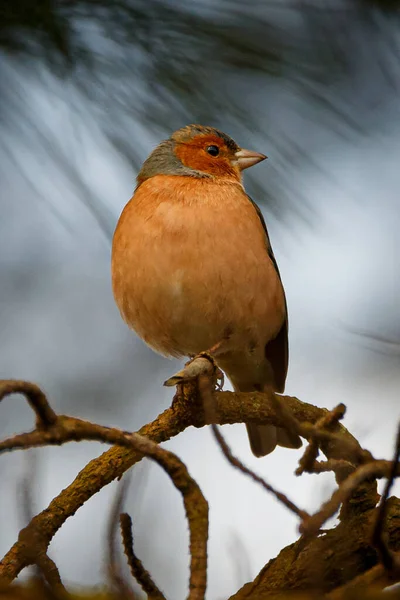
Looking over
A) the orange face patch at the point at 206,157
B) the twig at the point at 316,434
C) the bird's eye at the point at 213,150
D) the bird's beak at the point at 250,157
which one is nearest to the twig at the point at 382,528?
the twig at the point at 316,434

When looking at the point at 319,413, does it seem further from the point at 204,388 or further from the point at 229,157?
the point at 229,157

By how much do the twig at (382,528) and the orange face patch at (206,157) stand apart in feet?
10.5

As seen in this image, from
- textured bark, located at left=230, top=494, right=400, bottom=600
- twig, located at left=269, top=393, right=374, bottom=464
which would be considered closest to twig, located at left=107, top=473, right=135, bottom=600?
twig, located at left=269, top=393, right=374, bottom=464

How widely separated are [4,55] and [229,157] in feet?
7.51

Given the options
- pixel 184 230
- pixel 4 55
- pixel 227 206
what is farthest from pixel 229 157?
pixel 4 55

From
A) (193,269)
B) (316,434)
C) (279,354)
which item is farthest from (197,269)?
(316,434)

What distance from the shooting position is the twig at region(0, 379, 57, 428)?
4.84ft

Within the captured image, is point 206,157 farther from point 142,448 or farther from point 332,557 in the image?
point 142,448

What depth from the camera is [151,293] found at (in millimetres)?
3754

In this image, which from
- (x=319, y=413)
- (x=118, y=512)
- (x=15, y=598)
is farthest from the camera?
(x=319, y=413)

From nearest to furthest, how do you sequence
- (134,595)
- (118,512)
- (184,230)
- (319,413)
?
(134,595)
(118,512)
(319,413)
(184,230)

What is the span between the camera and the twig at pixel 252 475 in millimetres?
1493

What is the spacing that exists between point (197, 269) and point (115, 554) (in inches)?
98.7

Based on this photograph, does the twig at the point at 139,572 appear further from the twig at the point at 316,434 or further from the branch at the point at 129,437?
the twig at the point at 316,434
